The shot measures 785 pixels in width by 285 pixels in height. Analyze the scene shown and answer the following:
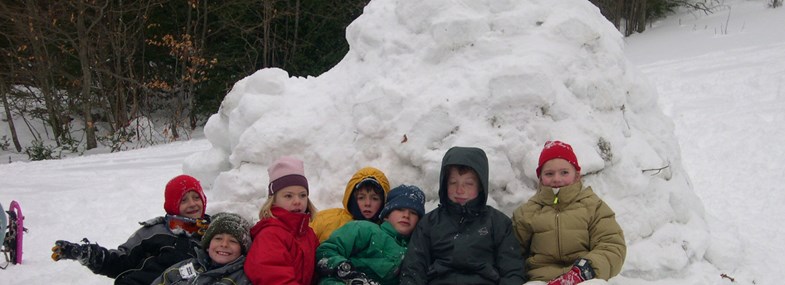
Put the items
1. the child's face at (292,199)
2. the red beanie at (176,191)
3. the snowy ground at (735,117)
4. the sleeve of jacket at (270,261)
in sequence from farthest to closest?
the snowy ground at (735,117) < the red beanie at (176,191) < the child's face at (292,199) < the sleeve of jacket at (270,261)

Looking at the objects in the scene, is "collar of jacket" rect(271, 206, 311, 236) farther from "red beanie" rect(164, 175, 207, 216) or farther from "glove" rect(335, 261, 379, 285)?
"red beanie" rect(164, 175, 207, 216)

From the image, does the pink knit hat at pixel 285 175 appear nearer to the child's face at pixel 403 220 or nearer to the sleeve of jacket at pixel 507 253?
the child's face at pixel 403 220

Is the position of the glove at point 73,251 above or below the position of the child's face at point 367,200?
below

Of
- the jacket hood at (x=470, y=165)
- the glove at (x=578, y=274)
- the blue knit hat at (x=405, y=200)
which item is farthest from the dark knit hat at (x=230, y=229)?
the glove at (x=578, y=274)

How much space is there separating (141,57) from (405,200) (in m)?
15.6

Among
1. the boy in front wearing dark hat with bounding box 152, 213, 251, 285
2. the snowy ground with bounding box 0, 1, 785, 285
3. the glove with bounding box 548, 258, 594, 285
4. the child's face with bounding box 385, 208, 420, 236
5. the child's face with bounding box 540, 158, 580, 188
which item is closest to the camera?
the glove with bounding box 548, 258, 594, 285

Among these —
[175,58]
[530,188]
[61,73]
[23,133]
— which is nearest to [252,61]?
[175,58]

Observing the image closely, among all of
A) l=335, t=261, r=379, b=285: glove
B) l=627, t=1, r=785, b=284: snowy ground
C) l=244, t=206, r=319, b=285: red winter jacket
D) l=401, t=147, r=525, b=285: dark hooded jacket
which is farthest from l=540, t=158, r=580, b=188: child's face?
l=627, t=1, r=785, b=284: snowy ground

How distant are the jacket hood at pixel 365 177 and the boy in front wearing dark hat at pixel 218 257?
0.69m

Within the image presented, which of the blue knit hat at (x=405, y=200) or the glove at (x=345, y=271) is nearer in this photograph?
the glove at (x=345, y=271)

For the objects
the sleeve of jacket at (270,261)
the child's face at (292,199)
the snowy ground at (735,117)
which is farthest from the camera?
the snowy ground at (735,117)

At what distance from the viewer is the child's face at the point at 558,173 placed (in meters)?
3.70

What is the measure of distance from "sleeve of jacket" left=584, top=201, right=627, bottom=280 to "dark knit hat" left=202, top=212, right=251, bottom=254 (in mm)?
1875

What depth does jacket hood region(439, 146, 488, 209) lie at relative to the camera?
12.0 ft
